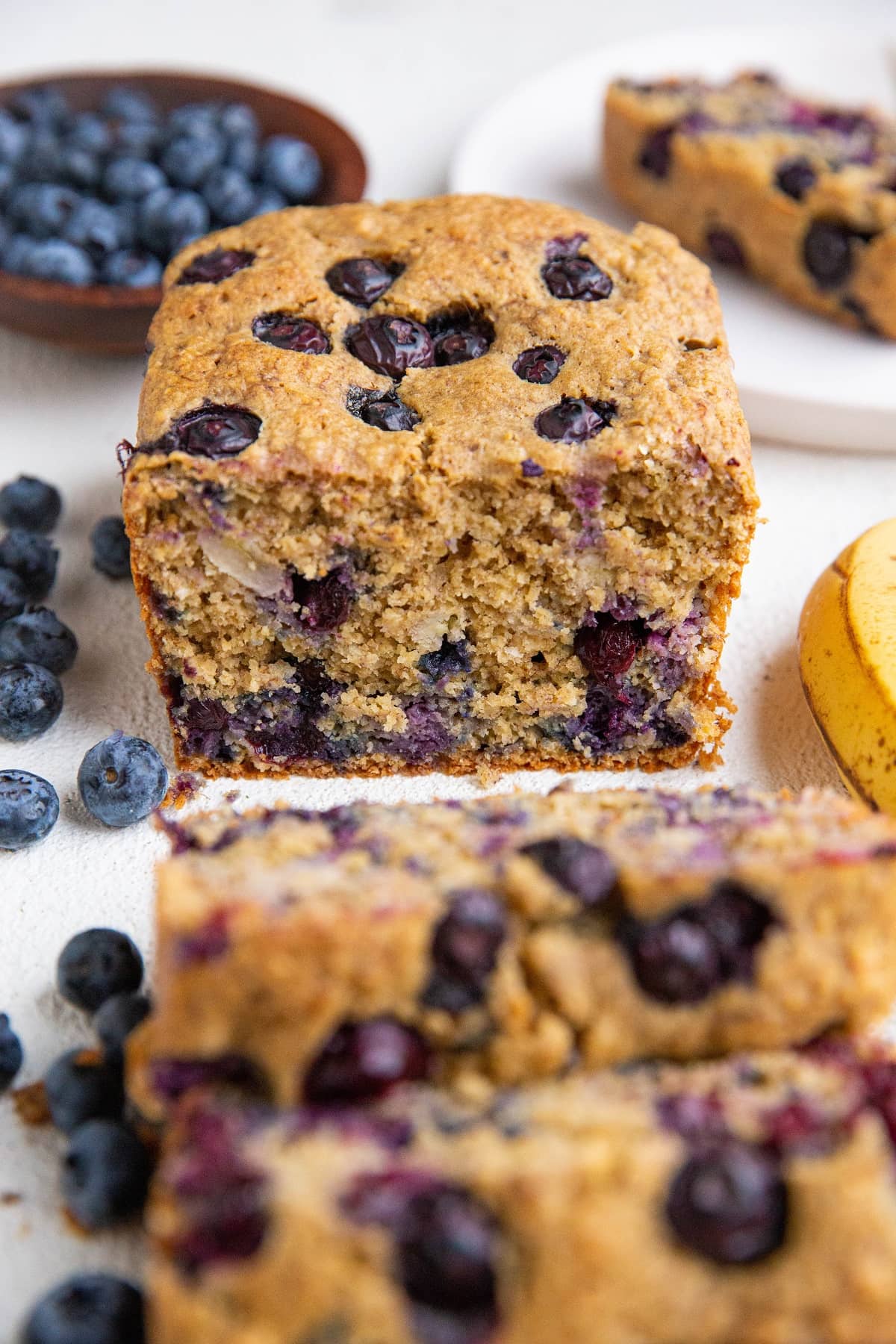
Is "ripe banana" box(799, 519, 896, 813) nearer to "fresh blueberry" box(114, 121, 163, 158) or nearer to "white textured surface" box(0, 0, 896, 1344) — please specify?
"white textured surface" box(0, 0, 896, 1344)

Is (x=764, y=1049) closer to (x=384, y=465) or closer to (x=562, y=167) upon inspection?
(x=384, y=465)

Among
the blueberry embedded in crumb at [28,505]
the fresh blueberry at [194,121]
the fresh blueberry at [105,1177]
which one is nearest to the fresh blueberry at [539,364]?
the blueberry embedded in crumb at [28,505]

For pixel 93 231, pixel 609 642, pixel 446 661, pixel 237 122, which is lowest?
pixel 446 661

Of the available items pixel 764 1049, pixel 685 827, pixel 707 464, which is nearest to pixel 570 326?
pixel 707 464

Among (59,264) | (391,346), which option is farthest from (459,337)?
(59,264)

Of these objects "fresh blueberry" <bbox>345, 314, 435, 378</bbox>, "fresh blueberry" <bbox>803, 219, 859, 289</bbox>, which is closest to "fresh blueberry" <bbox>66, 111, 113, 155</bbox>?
"fresh blueberry" <bbox>345, 314, 435, 378</bbox>

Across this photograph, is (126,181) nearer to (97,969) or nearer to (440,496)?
(440,496)
